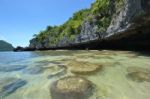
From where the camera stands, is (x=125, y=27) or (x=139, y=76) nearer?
(x=139, y=76)

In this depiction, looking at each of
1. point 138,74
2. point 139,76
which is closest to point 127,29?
point 138,74

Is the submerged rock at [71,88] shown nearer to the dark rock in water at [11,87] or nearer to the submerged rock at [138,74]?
the dark rock in water at [11,87]

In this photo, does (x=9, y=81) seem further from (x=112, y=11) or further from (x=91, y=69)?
(x=112, y=11)

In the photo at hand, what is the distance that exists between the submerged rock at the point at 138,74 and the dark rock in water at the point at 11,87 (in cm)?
232

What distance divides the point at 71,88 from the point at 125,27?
19.1 ft

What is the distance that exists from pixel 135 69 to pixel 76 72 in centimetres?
145

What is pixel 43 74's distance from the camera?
5.31m

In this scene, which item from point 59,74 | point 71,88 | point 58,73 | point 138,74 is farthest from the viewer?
point 58,73

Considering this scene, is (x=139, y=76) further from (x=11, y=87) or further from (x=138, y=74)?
(x=11, y=87)

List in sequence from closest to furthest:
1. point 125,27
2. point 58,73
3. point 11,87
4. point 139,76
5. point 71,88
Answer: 1. point 71,88
2. point 11,87
3. point 139,76
4. point 58,73
5. point 125,27

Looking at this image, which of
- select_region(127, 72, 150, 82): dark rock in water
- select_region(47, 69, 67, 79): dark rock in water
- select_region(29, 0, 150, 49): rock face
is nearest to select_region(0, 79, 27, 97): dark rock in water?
select_region(47, 69, 67, 79): dark rock in water

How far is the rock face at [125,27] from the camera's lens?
25.9 ft

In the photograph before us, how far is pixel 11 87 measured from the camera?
14.2 feet

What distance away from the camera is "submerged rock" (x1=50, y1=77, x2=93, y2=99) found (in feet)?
12.2
